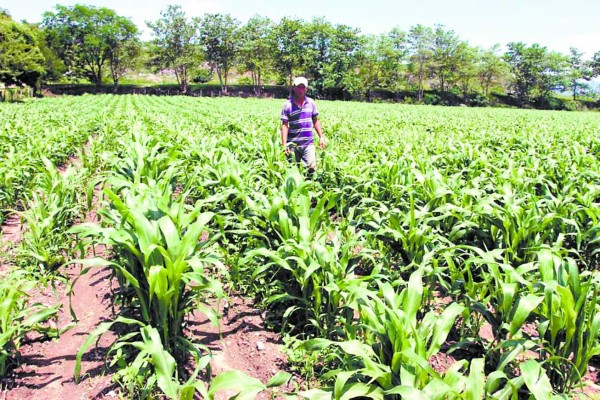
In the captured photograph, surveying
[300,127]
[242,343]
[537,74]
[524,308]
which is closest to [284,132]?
[300,127]

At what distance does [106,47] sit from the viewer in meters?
60.5

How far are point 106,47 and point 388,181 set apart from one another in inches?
2619

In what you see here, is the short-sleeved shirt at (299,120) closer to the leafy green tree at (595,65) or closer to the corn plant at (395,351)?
the corn plant at (395,351)

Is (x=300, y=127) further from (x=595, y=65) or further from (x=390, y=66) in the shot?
(x=595, y=65)

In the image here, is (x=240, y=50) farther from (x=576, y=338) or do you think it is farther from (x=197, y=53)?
(x=576, y=338)

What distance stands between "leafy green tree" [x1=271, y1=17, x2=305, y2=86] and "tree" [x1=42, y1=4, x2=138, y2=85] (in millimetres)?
22412

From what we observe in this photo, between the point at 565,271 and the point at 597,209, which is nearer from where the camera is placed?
the point at 565,271

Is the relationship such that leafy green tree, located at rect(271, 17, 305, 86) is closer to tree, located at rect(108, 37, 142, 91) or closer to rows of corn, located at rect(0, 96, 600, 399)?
tree, located at rect(108, 37, 142, 91)

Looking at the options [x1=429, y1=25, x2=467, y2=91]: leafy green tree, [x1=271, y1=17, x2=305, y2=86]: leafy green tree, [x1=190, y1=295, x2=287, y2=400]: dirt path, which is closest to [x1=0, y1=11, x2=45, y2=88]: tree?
[x1=190, y1=295, x2=287, y2=400]: dirt path

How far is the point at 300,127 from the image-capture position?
236 inches

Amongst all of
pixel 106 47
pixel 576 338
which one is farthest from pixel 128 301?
pixel 106 47

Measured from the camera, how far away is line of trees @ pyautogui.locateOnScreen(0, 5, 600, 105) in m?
60.7

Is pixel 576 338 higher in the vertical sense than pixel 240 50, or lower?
lower

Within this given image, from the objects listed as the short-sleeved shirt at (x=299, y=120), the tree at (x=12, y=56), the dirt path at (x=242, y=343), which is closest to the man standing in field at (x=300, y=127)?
A: the short-sleeved shirt at (x=299, y=120)
